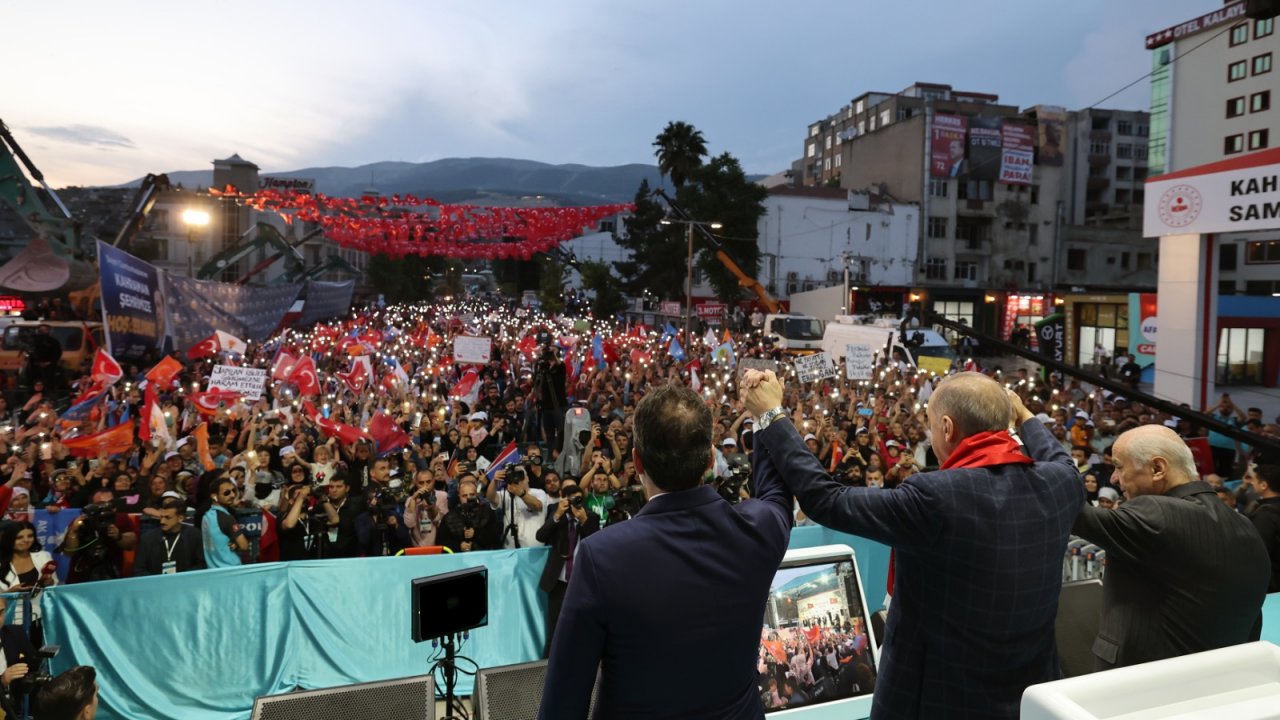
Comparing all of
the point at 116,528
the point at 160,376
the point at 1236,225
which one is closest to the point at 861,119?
the point at 1236,225

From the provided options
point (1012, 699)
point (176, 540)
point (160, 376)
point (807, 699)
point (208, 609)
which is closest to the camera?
point (1012, 699)

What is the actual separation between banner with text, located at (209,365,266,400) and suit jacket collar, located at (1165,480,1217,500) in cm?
1187

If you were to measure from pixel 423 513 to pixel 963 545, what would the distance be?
21.5ft

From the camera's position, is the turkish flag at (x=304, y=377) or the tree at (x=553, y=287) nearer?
the turkish flag at (x=304, y=377)

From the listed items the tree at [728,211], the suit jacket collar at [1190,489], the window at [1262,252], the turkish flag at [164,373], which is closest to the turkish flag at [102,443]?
the turkish flag at [164,373]

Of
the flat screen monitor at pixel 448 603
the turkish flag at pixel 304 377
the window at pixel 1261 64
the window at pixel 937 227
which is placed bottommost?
the flat screen monitor at pixel 448 603

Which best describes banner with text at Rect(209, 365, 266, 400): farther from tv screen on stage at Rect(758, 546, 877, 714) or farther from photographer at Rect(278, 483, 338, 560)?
tv screen on stage at Rect(758, 546, 877, 714)

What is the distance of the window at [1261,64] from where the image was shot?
36406 mm

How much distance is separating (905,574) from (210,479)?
338 inches

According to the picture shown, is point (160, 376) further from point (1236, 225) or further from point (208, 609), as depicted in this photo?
point (1236, 225)

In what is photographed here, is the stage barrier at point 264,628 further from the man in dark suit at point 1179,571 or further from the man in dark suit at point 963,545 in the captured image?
the man in dark suit at point 963,545

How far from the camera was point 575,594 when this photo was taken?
1.75 metres

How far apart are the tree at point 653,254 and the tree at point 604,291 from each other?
2120 millimetres

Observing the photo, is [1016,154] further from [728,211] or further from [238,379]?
[238,379]
